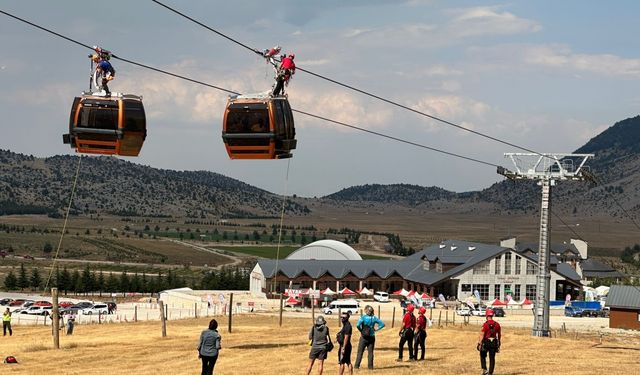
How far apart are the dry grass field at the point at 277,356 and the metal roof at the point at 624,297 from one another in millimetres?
35568

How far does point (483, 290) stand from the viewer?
104m

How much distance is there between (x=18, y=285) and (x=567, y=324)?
7583 centimetres

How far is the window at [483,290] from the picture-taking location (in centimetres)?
10406

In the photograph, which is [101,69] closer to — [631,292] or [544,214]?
[544,214]

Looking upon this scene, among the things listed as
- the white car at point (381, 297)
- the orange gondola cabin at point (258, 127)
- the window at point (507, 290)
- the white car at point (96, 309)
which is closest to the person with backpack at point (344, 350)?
the orange gondola cabin at point (258, 127)

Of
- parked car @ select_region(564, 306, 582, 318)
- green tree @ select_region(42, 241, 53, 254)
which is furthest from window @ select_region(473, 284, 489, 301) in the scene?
green tree @ select_region(42, 241, 53, 254)

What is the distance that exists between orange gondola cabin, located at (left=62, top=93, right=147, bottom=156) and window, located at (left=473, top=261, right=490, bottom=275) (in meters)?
78.4

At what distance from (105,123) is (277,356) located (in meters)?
10.1

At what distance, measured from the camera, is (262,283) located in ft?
353

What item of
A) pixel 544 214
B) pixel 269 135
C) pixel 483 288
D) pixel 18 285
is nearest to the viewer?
pixel 269 135

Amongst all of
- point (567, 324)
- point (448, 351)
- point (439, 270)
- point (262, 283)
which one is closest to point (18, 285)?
point (262, 283)

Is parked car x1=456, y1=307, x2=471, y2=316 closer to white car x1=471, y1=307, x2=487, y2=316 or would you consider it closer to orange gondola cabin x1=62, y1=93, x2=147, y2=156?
white car x1=471, y1=307, x2=487, y2=316

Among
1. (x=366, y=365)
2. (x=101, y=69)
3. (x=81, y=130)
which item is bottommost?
(x=366, y=365)

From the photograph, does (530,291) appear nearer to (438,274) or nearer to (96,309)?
(438,274)
